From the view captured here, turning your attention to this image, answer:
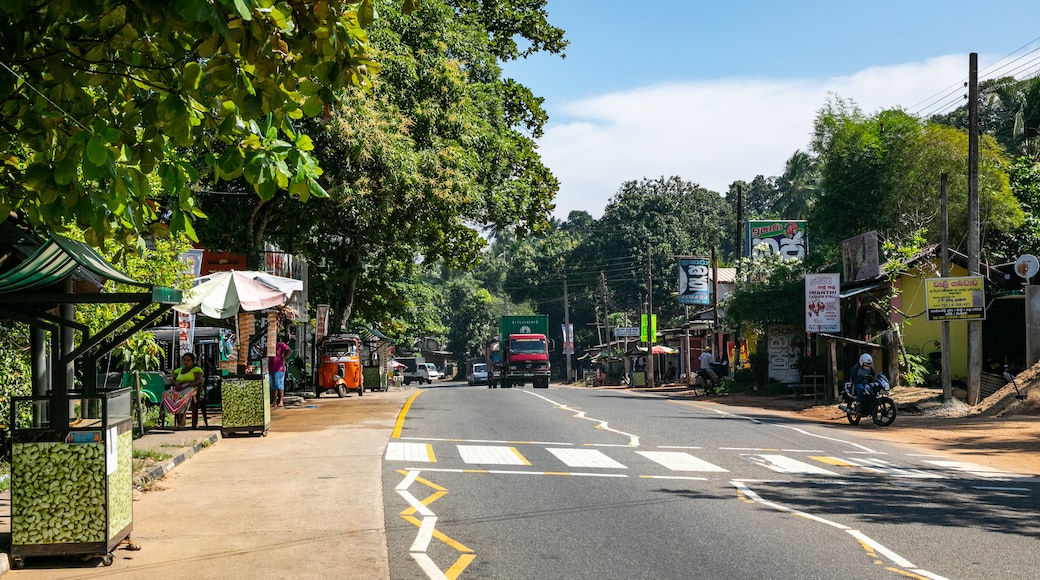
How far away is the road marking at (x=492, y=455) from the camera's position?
1461cm

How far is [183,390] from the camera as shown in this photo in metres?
18.3

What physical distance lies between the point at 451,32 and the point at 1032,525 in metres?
22.9

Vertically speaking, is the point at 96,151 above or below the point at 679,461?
above

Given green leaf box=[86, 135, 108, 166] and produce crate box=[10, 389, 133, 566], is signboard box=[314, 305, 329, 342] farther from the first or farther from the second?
green leaf box=[86, 135, 108, 166]

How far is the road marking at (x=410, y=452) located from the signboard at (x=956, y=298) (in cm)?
1583

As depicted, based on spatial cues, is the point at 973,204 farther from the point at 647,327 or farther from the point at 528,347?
the point at 647,327

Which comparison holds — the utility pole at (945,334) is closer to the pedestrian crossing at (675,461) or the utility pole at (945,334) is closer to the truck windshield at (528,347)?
the pedestrian crossing at (675,461)

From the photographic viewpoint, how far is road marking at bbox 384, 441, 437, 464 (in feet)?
48.7

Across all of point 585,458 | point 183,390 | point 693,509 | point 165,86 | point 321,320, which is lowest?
point 585,458

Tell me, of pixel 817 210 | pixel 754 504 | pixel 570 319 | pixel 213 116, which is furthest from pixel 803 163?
pixel 213 116

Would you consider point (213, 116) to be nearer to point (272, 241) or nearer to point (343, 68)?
point (343, 68)

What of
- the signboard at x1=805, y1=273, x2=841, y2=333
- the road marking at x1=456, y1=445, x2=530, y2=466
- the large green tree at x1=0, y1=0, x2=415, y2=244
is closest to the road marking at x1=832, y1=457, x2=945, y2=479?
the road marking at x1=456, y1=445, x2=530, y2=466

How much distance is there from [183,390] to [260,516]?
9004mm

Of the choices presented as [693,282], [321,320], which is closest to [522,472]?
[321,320]
